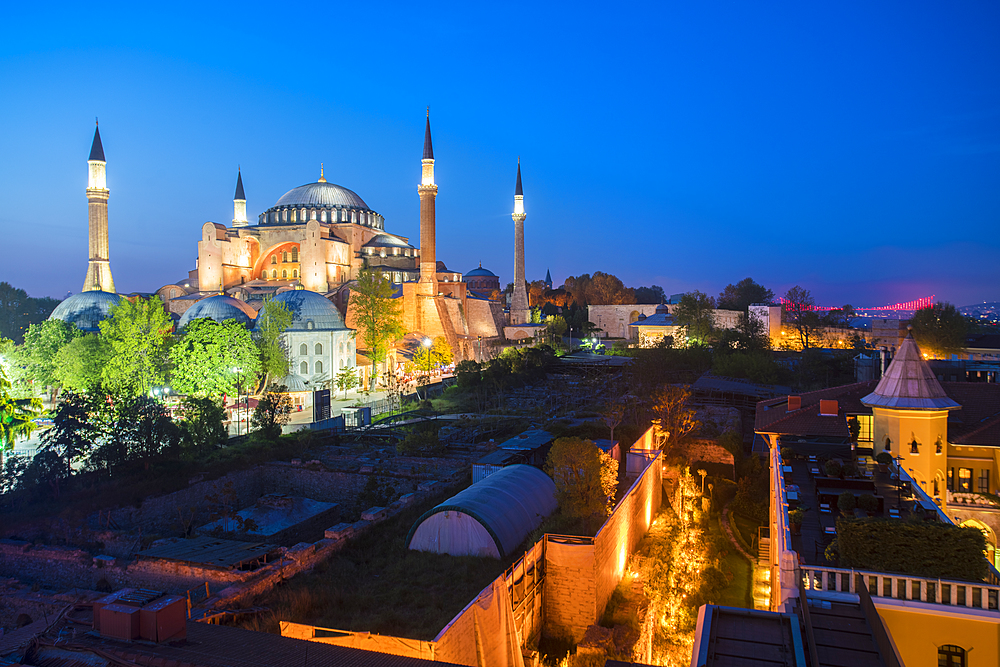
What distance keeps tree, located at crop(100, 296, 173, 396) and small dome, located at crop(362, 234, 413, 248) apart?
21122 mm

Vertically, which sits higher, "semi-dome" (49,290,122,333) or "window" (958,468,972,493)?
"semi-dome" (49,290,122,333)

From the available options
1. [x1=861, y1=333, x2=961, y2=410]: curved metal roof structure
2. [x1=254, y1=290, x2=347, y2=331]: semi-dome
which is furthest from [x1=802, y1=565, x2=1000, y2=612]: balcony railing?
[x1=254, y1=290, x2=347, y2=331]: semi-dome

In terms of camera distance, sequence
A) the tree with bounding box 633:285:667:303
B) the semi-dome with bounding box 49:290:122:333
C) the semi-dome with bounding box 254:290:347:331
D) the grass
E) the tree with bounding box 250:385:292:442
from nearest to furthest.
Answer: the grass → the tree with bounding box 250:385:292:442 → the semi-dome with bounding box 49:290:122:333 → the semi-dome with bounding box 254:290:347:331 → the tree with bounding box 633:285:667:303

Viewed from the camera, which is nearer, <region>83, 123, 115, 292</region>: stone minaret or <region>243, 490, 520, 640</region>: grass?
<region>243, 490, 520, 640</region>: grass

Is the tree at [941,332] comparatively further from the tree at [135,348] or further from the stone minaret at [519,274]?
the tree at [135,348]

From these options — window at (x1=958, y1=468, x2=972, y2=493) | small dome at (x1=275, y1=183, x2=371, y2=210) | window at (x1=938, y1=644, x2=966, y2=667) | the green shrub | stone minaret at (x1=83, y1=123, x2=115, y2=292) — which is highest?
small dome at (x1=275, y1=183, x2=371, y2=210)

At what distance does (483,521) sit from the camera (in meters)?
8.59

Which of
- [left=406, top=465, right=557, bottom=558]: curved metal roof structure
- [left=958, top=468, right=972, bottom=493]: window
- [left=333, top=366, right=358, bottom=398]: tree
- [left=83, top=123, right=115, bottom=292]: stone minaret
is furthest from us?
[left=83, top=123, right=115, bottom=292]: stone minaret

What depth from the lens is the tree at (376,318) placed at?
2875cm

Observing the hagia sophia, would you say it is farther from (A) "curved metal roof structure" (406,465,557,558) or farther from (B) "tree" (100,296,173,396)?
(A) "curved metal roof structure" (406,465,557,558)

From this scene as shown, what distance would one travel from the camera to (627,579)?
1012 cm

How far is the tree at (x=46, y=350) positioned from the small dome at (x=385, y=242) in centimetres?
2119

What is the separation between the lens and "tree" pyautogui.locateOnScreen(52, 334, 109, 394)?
813 inches

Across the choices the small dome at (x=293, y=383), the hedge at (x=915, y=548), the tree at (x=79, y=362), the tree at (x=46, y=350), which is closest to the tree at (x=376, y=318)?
the small dome at (x=293, y=383)
